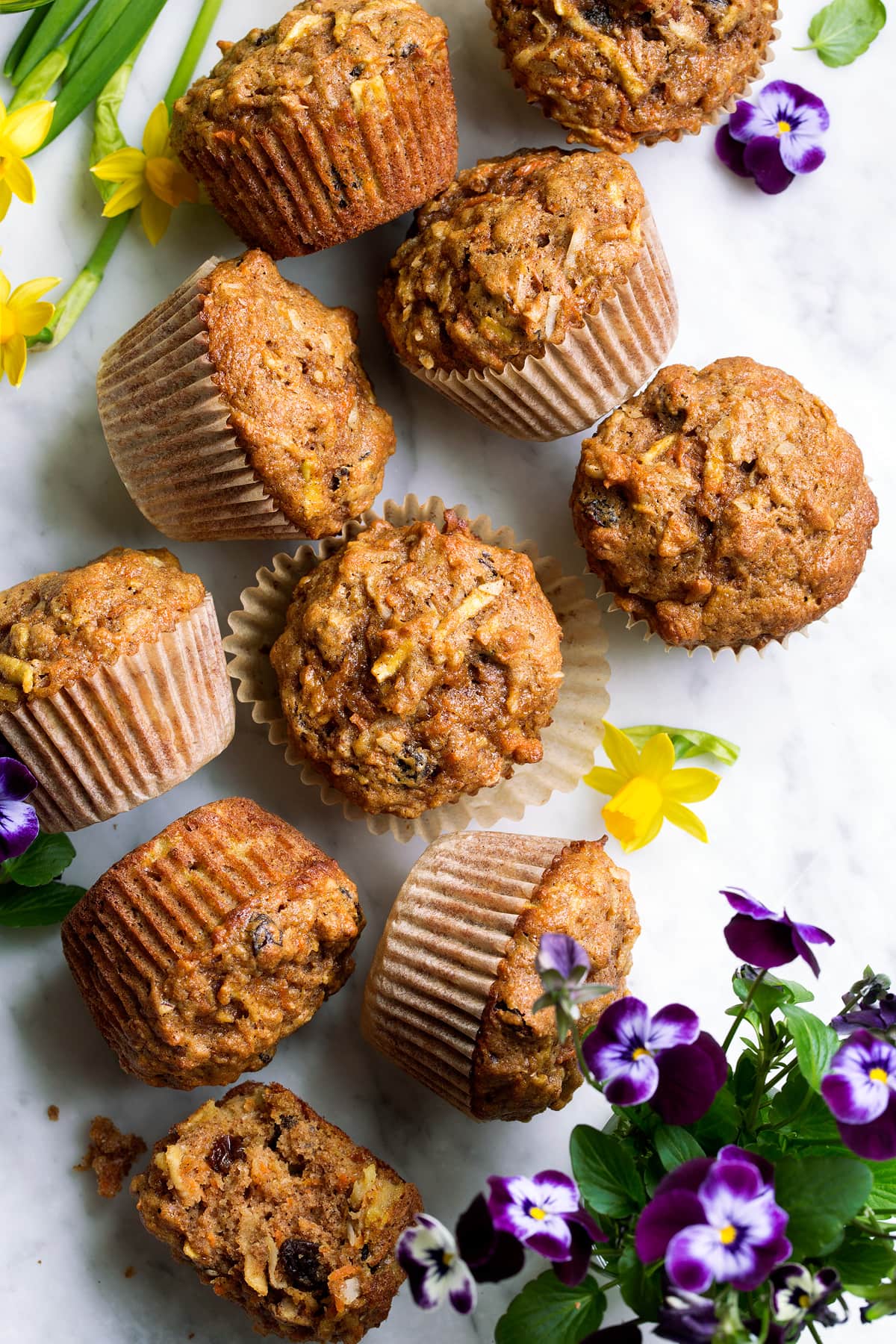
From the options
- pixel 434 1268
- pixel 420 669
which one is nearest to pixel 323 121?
pixel 420 669

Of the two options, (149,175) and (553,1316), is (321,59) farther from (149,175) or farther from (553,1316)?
(553,1316)

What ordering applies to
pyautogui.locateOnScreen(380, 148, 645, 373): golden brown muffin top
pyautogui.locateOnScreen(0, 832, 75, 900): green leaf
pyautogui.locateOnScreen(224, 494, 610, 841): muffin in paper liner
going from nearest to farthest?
pyautogui.locateOnScreen(380, 148, 645, 373): golden brown muffin top → pyautogui.locateOnScreen(0, 832, 75, 900): green leaf → pyautogui.locateOnScreen(224, 494, 610, 841): muffin in paper liner

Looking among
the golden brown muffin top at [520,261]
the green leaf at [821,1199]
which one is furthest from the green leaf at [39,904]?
the green leaf at [821,1199]

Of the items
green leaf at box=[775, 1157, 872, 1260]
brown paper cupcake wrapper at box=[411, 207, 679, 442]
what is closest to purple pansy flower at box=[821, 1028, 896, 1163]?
green leaf at box=[775, 1157, 872, 1260]

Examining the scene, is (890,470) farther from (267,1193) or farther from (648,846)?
(267,1193)

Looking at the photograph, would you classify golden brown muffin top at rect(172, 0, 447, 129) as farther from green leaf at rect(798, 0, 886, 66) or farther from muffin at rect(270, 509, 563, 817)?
green leaf at rect(798, 0, 886, 66)

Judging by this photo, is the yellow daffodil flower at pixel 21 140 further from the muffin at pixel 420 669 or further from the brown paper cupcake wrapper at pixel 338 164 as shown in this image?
the muffin at pixel 420 669

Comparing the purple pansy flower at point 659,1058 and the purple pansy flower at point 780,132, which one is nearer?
the purple pansy flower at point 659,1058
